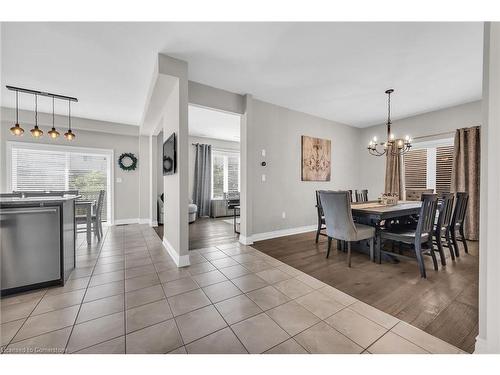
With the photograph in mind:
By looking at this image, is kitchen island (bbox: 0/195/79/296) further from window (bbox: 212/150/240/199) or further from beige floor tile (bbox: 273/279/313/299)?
window (bbox: 212/150/240/199)

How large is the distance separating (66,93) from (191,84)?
2.19m

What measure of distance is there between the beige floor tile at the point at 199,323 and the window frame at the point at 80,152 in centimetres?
474

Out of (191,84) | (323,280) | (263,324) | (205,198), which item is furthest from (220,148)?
(263,324)

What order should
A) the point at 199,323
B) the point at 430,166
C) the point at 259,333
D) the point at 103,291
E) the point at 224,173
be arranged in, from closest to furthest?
the point at 259,333
the point at 199,323
the point at 103,291
the point at 430,166
the point at 224,173

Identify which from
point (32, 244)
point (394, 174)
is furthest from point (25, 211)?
point (394, 174)

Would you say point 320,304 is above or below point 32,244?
below

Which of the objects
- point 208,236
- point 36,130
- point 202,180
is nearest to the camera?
point 36,130

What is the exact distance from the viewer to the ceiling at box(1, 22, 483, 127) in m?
1.98

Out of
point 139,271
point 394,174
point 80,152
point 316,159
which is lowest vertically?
point 139,271

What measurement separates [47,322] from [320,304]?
2.12 m

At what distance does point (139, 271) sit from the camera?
242 cm

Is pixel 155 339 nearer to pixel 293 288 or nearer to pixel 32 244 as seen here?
pixel 293 288

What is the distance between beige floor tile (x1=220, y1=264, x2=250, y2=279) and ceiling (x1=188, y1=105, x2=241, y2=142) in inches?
105
